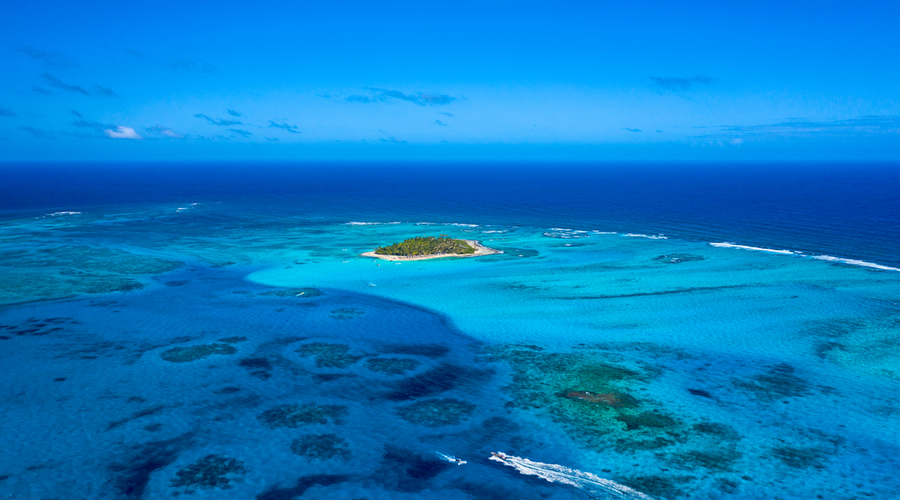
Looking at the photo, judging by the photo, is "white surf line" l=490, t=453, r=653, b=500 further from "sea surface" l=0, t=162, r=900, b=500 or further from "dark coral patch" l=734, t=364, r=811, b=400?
"dark coral patch" l=734, t=364, r=811, b=400

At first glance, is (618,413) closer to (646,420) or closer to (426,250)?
(646,420)

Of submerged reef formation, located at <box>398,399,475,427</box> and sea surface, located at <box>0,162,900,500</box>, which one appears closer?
sea surface, located at <box>0,162,900,500</box>

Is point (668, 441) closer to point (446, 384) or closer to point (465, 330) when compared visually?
point (446, 384)

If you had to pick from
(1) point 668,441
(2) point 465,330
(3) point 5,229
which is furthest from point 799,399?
(3) point 5,229

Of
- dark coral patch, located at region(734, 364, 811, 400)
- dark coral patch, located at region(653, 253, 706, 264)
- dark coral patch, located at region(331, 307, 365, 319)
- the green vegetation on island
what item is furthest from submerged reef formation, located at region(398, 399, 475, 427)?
dark coral patch, located at region(653, 253, 706, 264)

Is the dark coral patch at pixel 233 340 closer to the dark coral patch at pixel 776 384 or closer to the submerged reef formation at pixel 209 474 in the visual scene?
the submerged reef formation at pixel 209 474

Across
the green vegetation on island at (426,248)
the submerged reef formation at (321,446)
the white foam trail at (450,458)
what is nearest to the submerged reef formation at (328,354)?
the submerged reef formation at (321,446)
